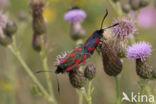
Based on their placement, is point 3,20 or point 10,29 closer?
point 10,29

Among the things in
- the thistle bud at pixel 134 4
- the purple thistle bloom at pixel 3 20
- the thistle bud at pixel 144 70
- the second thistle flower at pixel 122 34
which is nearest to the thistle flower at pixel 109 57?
the second thistle flower at pixel 122 34

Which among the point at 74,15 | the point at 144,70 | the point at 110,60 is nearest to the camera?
the point at 144,70

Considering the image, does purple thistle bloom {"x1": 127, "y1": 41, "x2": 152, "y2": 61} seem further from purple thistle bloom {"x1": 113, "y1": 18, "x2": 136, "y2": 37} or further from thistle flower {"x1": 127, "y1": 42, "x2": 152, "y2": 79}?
purple thistle bloom {"x1": 113, "y1": 18, "x2": 136, "y2": 37}

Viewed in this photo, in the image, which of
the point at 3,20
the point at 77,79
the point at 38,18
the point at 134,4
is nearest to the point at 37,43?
the point at 38,18

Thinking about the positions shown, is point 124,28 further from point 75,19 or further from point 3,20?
point 3,20

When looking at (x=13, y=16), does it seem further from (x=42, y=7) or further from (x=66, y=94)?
(x=42, y=7)
